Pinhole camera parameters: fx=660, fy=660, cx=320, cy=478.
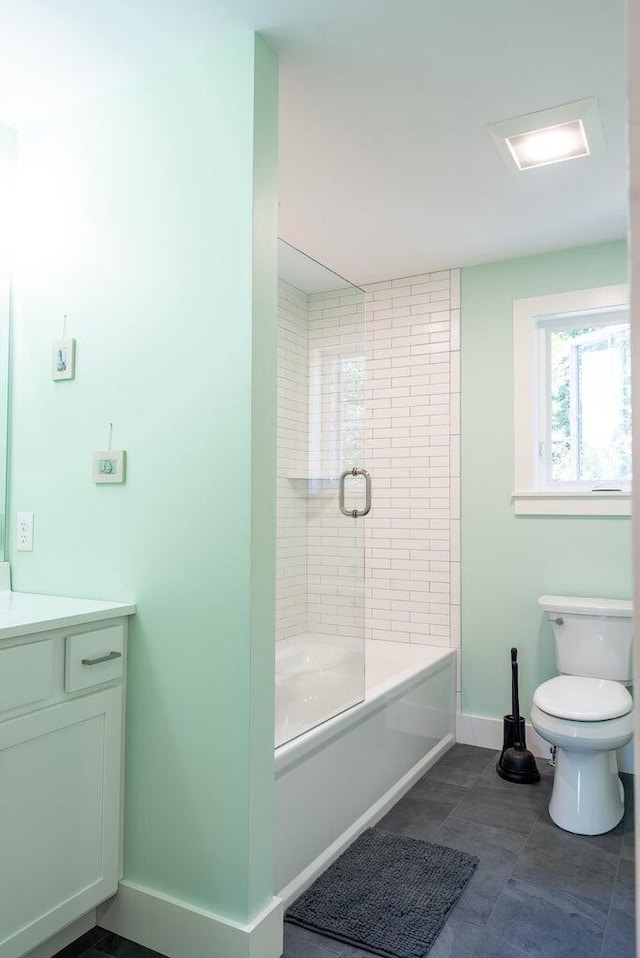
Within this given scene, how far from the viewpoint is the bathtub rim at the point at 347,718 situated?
80.0 inches

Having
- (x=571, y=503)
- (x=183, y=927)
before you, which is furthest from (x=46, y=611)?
(x=571, y=503)

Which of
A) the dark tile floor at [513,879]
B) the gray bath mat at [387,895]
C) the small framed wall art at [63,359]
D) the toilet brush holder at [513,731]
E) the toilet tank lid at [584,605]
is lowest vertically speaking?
the dark tile floor at [513,879]

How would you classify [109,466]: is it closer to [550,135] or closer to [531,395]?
[550,135]

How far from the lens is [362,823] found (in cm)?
251

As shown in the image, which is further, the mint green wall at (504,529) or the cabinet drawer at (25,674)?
the mint green wall at (504,529)

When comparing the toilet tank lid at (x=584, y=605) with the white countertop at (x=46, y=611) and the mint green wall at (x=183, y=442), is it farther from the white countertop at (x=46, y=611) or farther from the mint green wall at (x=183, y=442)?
the white countertop at (x=46, y=611)

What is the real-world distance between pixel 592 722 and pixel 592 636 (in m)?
0.57

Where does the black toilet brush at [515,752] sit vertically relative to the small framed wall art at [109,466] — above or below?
below

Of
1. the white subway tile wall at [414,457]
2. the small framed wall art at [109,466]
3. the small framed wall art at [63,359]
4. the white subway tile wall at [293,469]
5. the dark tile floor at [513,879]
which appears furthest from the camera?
the white subway tile wall at [414,457]

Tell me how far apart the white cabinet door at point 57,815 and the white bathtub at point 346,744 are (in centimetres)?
50

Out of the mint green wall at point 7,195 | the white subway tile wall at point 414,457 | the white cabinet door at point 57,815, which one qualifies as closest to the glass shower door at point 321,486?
the white subway tile wall at point 414,457

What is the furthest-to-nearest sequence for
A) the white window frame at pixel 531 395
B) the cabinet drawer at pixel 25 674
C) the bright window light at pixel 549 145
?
the white window frame at pixel 531 395 → the bright window light at pixel 549 145 → the cabinet drawer at pixel 25 674

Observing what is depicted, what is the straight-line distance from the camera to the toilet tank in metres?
2.90

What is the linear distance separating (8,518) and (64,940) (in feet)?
4.24
